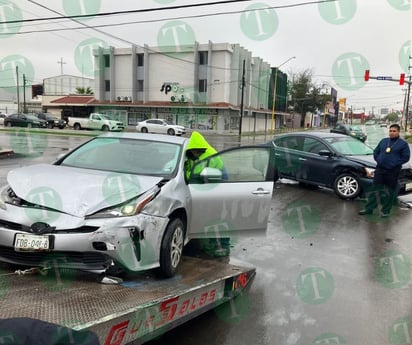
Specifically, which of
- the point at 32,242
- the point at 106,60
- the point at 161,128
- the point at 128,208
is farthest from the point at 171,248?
the point at 106,60

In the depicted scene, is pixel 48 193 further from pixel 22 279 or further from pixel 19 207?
pixel 22 279

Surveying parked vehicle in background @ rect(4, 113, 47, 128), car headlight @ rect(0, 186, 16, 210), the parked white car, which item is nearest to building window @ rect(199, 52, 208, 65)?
the parked white car

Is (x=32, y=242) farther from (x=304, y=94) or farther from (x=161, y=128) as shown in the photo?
(x=304, y=94)

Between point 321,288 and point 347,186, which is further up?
point 347,186

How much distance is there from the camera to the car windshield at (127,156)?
4.58 m

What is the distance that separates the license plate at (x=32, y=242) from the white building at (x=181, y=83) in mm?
41534

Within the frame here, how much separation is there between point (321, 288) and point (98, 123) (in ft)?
120

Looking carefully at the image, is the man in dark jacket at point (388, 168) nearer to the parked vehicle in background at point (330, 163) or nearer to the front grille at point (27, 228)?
the parked vehicle in background at point (330, 163)

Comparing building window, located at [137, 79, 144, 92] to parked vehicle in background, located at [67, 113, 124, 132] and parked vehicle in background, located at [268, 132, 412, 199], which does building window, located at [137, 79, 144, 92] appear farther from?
parked vehicle in background, located at [268, 132, 412, 199]

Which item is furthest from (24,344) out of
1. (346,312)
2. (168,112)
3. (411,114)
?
(411,114)

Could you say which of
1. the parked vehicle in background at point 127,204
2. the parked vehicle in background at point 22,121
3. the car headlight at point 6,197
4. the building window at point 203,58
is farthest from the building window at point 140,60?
the car headlight at point 6,197

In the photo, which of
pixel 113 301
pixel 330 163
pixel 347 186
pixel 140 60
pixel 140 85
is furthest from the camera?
pixel 140 85

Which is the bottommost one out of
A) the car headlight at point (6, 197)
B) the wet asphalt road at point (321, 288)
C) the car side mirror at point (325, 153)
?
the wet asphalt road at point (321, 288)

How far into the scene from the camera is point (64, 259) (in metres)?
3.29
